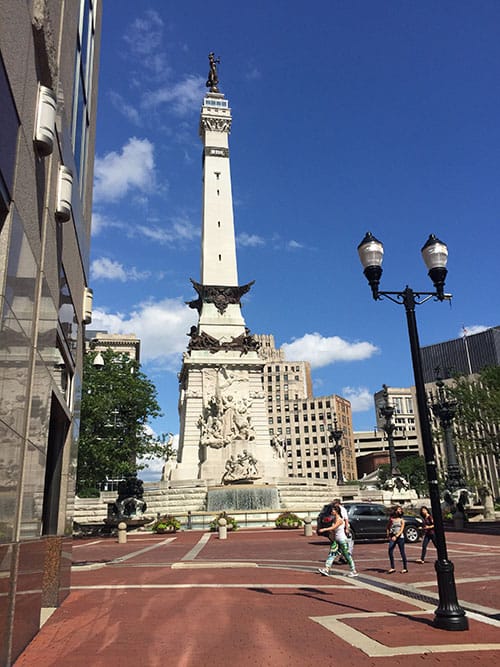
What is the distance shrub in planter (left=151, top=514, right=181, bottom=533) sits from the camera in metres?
30.3

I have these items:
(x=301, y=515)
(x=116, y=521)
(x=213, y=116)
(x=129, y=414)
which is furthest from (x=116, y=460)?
(x=213, y=116)

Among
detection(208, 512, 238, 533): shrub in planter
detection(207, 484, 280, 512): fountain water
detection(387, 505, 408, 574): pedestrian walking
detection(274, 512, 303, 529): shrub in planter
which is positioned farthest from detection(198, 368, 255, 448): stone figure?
detection(387, 505, 408, 574): pedestrian walking

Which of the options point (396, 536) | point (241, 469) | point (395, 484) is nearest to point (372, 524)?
point (396, 536)

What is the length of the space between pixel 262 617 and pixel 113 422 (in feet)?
81.7


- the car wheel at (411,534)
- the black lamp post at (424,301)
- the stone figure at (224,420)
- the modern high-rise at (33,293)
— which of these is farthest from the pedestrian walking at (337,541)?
the stone figure at (224,420)

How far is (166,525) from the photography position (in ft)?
100

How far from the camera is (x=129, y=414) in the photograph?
3191 cm

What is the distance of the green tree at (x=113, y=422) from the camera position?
29625 millimetres

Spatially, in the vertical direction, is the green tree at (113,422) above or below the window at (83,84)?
below

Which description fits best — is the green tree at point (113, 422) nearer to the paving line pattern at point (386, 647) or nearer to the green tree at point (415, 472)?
the paving line pattern at point (386, 647)

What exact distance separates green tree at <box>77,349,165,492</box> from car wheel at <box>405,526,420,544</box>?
50.0ft

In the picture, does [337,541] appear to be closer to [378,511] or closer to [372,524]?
[372,524]

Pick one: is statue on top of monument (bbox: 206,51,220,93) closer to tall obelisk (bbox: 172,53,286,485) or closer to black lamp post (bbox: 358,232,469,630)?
tall obelisk (bbox: 172,53,286,485)

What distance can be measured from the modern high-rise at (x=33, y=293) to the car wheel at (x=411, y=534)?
50.8ft
